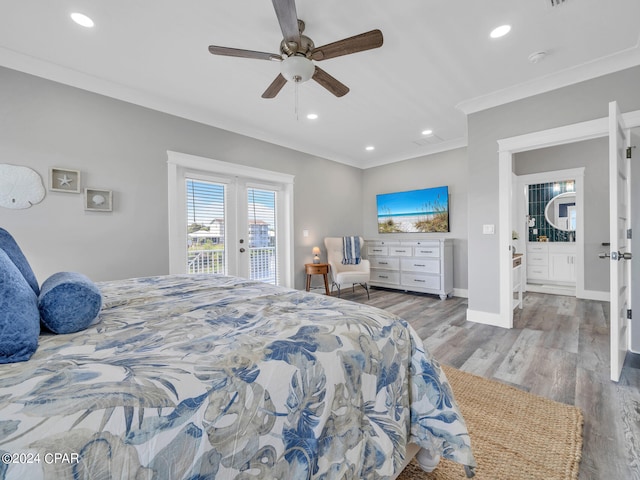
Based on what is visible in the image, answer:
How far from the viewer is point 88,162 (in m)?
2.74

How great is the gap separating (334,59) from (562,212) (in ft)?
19.3

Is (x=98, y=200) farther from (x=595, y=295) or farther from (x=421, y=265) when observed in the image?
(x=595, y=295)

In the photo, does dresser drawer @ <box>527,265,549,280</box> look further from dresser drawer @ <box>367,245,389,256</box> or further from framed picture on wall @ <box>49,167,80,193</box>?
framed picture on wall @ <box>49,167,80,193</box>

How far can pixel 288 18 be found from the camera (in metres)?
1.64

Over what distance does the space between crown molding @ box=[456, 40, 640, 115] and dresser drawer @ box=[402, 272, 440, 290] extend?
254 centimetres

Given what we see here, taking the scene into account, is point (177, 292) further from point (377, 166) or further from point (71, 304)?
point (377, 166)

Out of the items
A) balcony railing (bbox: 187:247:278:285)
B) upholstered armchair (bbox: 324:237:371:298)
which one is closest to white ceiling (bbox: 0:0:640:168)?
balcony railing (bbox: 187:247:278:285)

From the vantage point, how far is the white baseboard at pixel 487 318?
3.19 meters

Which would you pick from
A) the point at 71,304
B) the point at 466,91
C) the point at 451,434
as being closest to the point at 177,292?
the point at 71,304

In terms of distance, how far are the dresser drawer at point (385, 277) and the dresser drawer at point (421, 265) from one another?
219 millimetres

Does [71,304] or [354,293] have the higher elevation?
[71,304]

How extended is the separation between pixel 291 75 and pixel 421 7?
1034 mm

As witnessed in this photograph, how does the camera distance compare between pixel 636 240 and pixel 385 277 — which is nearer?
pixel 636 240

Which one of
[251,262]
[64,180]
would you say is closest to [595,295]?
[251,262]
